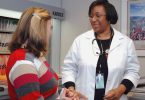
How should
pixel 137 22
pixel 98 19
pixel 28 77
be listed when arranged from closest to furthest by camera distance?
pixel 28 77 → pixel 98 19 → pixel 137 22

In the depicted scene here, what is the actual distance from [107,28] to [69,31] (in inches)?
46.6

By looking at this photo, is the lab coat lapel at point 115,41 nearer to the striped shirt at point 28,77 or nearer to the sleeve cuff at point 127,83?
the sleeve cuff at point 127,83

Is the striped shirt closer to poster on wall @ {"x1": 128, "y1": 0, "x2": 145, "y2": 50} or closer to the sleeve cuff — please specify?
the sleeve cuff

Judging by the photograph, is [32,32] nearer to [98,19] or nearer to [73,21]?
[98,19]

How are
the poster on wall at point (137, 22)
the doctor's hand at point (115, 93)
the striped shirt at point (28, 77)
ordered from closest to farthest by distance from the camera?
the striped shirt at point (28, 77), the doctor's hand at point (115, 93), the poster on wall at point (137, 22)

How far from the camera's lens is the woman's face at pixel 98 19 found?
1995 millimetres

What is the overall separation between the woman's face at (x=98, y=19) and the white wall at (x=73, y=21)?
1054 mm

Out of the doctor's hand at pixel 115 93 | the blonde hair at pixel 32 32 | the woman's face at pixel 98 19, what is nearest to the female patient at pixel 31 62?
the blonde hair at pixel 32 32

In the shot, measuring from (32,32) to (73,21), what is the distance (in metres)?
1.94

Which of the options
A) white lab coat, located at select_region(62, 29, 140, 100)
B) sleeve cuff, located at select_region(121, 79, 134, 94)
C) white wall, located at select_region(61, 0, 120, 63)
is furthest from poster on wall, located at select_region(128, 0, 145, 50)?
sleeve cuff, located at select_region(121, 79, 134, 94)

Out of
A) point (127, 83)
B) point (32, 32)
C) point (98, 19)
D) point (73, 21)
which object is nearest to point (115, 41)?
point (98, 19)

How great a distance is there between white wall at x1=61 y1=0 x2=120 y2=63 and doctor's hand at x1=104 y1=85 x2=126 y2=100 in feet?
4.32

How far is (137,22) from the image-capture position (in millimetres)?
2842

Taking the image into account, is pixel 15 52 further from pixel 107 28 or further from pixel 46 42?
pixel 107 28
